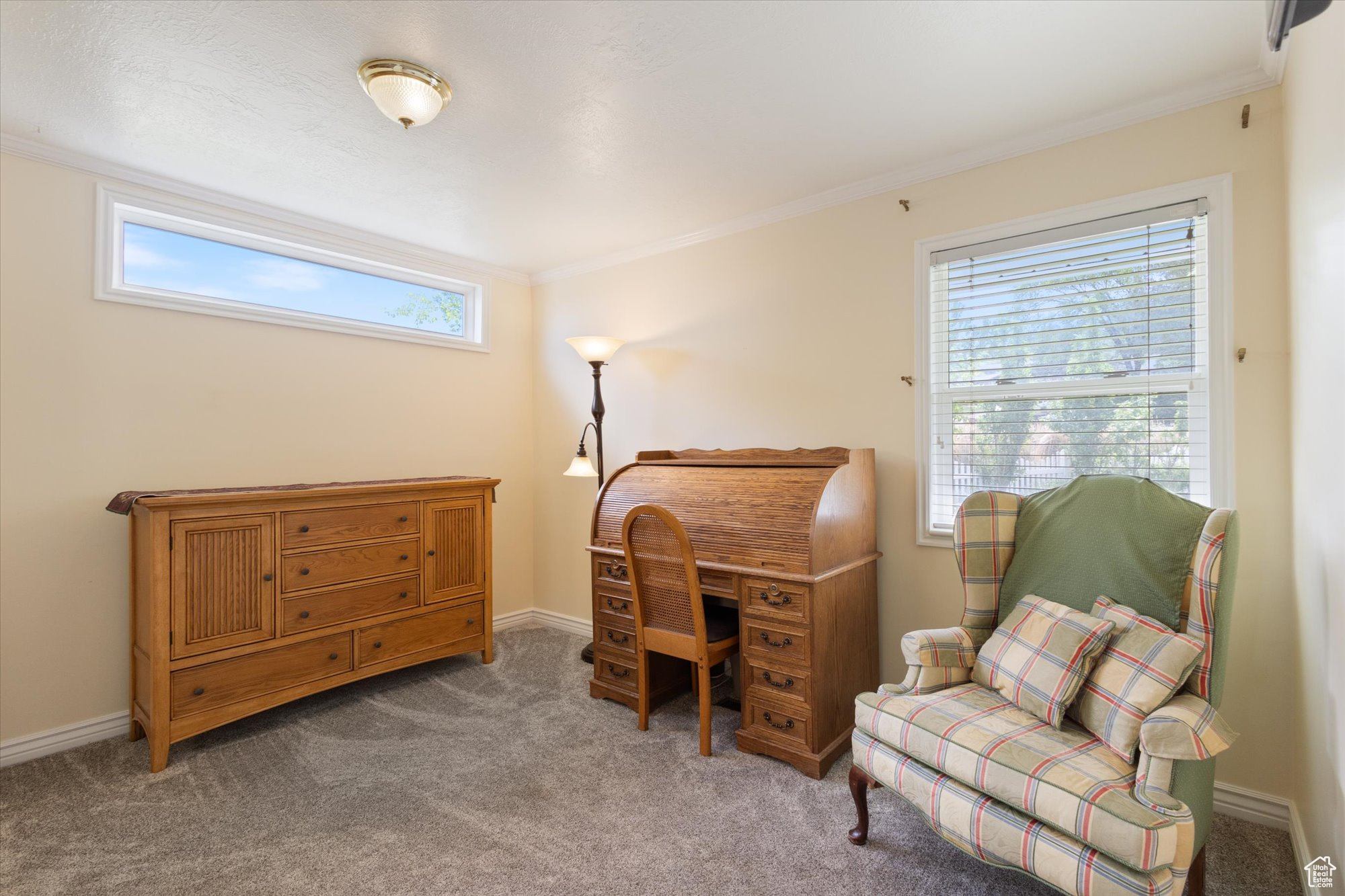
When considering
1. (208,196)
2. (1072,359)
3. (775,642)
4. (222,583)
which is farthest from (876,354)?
(208,196)

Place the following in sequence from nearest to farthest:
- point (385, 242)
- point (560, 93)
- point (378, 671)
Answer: point (560, 93)
point (378, 671)
point (385, 242)

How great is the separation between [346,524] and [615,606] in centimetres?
134

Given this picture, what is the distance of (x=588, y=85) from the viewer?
211 centimetres

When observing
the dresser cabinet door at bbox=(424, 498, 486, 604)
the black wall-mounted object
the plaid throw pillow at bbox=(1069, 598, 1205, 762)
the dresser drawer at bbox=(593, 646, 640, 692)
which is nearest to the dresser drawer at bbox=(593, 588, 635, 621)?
the dresser drawer at bbox=(593, 646, 640, 692)

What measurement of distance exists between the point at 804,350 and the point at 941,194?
90 centimetres

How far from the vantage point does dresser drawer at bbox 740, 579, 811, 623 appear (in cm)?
233

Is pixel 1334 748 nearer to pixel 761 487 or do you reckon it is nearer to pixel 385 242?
pixel 761 487

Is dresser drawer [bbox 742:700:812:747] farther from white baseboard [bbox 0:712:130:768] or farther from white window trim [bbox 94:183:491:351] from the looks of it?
white window trim [bbox 94:183:491:351]

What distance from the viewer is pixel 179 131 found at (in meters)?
2.39

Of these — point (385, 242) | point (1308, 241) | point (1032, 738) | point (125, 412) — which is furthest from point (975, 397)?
point (125, 412)

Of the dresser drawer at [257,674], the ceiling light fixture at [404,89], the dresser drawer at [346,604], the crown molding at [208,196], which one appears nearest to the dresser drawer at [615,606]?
the dresser drawer at [346,604]

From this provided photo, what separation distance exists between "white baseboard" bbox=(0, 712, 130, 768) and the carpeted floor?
0.05 metres

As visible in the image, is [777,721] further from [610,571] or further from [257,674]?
[257,674]

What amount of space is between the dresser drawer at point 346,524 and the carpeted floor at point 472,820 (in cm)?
83
